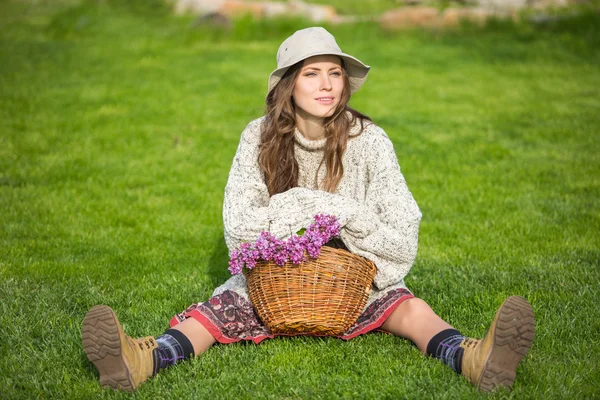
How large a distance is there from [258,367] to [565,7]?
1256cm

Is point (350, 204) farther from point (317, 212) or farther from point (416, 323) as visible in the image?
point (416, 323)

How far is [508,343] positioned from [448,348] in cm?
38

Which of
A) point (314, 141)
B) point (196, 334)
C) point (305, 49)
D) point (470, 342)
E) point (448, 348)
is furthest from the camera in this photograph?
point (314, 141)

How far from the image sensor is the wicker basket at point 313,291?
3260mm

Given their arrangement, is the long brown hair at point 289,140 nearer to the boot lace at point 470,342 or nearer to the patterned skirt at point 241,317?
the patterned skirt at point 241,317

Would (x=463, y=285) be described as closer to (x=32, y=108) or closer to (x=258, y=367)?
(x=258, y=367)

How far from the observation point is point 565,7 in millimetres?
13734

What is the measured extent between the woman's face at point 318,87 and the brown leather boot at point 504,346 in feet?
4.53

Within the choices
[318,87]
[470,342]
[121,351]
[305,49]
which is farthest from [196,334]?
[305,49]

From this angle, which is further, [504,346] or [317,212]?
[317,212]

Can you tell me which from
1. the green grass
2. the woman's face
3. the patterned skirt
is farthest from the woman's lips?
the green grass

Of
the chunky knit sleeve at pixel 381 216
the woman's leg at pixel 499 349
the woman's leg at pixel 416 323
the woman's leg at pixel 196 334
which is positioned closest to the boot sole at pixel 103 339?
the woman's leg at pixel 196 334

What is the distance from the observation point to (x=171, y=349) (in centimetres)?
332

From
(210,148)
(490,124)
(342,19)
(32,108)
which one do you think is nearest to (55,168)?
(210,148)
